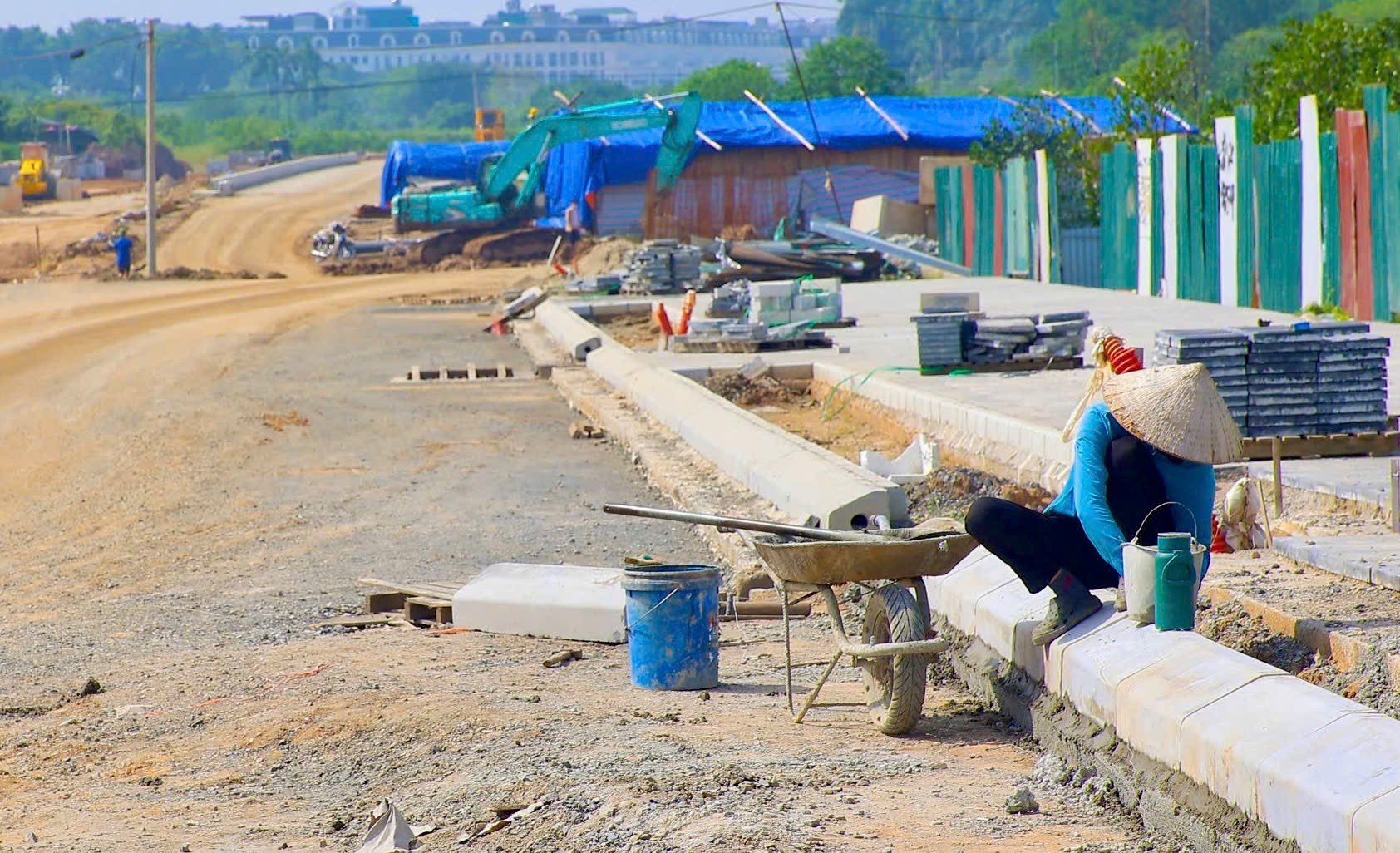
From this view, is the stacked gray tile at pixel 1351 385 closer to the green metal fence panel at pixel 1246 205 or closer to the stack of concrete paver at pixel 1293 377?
the stack of concrete paver at pixel 1293 377

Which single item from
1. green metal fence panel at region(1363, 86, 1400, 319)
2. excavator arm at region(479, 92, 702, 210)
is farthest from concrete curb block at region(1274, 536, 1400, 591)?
excavator arm at region(479, 92, 702, 210)

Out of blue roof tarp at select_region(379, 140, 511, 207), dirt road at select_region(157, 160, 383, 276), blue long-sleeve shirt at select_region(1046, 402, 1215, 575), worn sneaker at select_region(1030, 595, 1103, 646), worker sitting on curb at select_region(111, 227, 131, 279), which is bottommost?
worn sneaker at select_region(1030, 595, 1103, 646)

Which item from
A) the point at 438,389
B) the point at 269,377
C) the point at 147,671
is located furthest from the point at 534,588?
the point at 269,377

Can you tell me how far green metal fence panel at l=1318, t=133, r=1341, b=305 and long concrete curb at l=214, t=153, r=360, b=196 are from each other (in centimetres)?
5624

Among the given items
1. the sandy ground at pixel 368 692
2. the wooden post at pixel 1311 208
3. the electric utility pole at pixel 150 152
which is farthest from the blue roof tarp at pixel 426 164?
the sandy ground at pixel 368 692

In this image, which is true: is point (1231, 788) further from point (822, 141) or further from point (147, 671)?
point (822, 141)

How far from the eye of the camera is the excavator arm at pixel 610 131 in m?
39.9

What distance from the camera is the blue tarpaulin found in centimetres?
4953

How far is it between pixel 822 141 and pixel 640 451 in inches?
1424

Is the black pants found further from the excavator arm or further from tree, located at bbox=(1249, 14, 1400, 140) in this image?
the excavator arm

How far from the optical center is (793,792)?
5.57 meters

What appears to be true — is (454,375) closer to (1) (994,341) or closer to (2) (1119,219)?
(1) (994,341)

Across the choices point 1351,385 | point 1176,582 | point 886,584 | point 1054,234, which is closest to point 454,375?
point 1054,234

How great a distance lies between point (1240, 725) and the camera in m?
5.04
